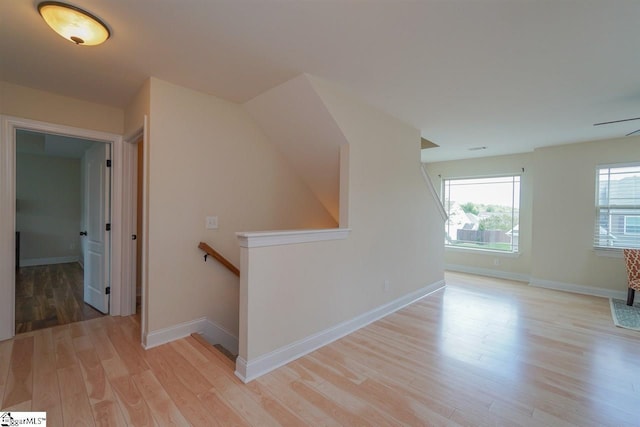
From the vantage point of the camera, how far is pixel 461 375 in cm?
212

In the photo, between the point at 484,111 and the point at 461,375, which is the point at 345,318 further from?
the point at 484,111

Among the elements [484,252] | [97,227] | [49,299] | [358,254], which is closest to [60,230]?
[49,299]

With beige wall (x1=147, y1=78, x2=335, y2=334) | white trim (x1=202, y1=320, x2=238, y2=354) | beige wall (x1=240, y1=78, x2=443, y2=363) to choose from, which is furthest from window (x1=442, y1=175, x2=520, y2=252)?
Answer: white trim (x1=202, y1=320, x2=238, y2=354)

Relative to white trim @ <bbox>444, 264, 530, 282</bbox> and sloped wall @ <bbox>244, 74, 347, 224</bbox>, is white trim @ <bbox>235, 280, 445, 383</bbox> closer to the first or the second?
sloped wall @ <bbox>244, 74, 347, 224</bbox>

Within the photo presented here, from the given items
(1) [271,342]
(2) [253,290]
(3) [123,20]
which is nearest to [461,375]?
(1) [271,342]

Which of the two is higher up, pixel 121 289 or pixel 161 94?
pixel 161 94

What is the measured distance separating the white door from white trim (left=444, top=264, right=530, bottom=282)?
6.16 metres

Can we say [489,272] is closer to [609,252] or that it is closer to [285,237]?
[609,252]

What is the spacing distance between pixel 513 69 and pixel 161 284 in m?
3.54

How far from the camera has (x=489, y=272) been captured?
558cm

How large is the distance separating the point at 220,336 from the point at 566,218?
5548 mm

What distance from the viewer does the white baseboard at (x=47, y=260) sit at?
5770mm

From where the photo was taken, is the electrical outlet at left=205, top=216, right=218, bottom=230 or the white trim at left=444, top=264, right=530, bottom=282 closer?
the electrical outlet at left=205, top=216, right=218, bottom=230

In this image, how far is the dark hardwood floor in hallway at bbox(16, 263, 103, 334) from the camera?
9.63 ft
